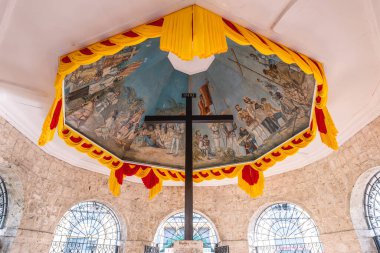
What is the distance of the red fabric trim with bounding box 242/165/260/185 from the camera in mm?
8315

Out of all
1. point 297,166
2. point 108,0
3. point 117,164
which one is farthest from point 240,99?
point 108,0

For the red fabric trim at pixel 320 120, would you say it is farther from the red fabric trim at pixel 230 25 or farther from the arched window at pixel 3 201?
the arched window at pixel 3 201

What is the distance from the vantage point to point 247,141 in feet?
29.3

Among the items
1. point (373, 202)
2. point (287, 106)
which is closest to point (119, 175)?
point (287, 106)

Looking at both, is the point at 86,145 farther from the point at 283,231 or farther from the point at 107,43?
the point at 283,231

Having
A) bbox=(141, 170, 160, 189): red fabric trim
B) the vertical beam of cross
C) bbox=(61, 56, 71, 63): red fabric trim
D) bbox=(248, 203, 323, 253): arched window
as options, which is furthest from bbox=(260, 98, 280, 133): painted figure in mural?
bbox=(61, 56, 71, 63): red fabric trim

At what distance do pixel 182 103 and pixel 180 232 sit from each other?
5.20 m

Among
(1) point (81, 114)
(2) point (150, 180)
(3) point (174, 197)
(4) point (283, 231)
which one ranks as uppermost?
(1) point (81, 114)

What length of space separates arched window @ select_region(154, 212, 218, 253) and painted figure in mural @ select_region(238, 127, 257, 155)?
3428mm

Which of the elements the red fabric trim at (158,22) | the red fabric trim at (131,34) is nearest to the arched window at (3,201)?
the red fabric trim at (131,34)

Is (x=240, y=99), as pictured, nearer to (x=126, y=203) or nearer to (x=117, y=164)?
(x=117, y=164)

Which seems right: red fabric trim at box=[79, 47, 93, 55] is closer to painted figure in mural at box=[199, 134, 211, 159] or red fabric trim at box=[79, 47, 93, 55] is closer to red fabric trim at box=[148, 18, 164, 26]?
red fabric trim at box=[148, 18, 164, 26]

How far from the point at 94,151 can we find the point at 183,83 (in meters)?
4.10

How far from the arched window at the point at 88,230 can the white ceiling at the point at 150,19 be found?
4.45 metres
